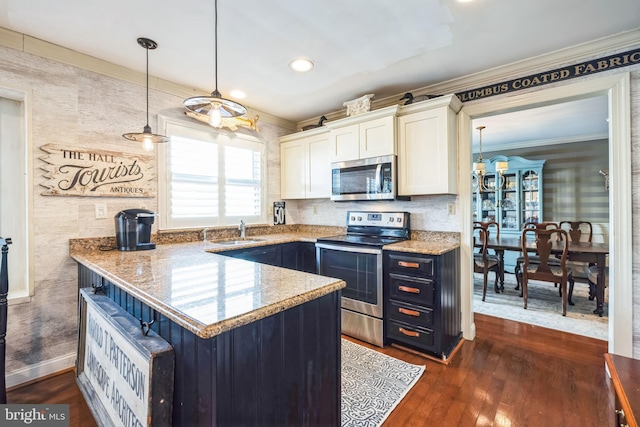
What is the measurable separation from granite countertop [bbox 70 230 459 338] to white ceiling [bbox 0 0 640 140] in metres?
1.55

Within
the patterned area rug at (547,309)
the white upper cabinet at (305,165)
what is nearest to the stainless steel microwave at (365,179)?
the white upper cabinet at (305,165)

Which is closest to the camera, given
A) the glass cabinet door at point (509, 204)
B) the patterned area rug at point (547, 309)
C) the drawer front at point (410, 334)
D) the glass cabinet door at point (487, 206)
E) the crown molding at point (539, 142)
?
the drawer front at point (410, 334)

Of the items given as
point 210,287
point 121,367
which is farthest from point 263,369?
point 121,367

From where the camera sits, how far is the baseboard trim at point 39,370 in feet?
6.78

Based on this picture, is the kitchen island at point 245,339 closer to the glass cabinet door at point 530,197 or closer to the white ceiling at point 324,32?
the white ceiling at point 324,32

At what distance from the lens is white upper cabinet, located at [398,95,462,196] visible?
261cm

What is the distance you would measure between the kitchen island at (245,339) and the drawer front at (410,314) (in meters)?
1.33

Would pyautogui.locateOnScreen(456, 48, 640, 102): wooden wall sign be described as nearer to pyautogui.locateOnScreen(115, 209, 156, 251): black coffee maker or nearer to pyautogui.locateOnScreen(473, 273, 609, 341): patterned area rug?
pyautogui.locateOnScreen(473, 273, 609, 341): patterned area rug

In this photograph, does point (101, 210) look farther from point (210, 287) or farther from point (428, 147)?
point (428, 147)

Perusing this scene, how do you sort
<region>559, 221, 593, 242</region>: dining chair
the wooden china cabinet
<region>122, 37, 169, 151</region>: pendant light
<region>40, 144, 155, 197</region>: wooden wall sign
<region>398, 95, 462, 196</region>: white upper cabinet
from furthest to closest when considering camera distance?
the wooden china cabinet, <region>559, 221, 593, 242</region>: dining chair, <region>398, 95, 462, 196</region>: white upper cabinet, <region>40, 144, 155, 197</region>: wooden wall sign, <region>122, 37, 169, 151</region>: pendant light

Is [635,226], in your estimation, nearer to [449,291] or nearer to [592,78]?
[592,78]

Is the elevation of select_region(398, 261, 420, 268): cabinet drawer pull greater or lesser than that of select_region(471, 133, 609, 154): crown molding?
lesser

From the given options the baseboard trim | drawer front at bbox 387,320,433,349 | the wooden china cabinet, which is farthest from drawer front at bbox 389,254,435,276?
the wooden china cabinet

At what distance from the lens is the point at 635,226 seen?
6.88 feet
